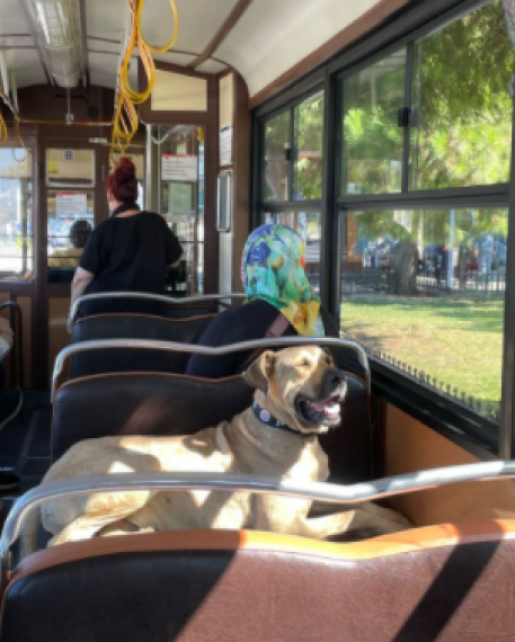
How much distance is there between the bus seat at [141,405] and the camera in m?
2.62

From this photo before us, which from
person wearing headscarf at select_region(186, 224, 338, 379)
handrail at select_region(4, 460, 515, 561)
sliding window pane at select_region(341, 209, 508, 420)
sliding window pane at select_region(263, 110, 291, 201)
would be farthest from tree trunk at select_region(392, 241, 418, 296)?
sliding window pane at select_region(263, 110, 291, 201)

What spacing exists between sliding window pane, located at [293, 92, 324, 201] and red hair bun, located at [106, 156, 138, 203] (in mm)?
943

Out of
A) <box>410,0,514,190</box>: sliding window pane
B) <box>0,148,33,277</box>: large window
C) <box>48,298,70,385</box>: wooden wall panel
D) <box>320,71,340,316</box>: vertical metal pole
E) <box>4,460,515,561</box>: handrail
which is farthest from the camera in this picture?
<box>0,148,33,277</box>: large window

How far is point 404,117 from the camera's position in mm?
3104

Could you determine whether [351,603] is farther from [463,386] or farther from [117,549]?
[463,386]

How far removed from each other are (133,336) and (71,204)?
154 inches

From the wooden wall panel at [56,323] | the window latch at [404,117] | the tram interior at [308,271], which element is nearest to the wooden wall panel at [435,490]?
the tram interior at [308,271]

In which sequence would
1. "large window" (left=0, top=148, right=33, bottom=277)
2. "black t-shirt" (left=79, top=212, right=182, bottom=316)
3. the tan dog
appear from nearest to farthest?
the tan dog → "black t-shirt" (left=79, top=212, right=182, bottom=316) → "large window" (left=0, top=148, right=33, bottom=277)

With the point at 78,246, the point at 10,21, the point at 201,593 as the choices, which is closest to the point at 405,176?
the point at 201,593

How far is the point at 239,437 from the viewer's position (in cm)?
247

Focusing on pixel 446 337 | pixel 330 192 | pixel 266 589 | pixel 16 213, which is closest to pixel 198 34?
pixel 330 192

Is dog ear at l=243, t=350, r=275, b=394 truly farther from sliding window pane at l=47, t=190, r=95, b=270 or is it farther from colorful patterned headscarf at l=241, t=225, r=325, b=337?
sliding window pane at l=47, t=190, r=95, b=270

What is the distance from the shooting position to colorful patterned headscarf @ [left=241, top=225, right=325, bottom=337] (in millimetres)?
3189

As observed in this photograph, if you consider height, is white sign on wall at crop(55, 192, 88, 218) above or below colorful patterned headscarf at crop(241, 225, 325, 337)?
above
